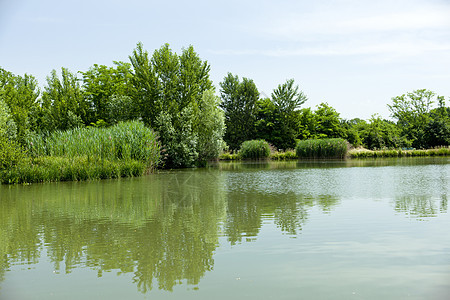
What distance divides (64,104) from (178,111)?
12.2 metres

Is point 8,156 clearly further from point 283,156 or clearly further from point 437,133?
point 437,133

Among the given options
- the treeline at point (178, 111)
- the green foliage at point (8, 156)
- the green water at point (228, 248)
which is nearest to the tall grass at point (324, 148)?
the treeline at point (178, 111)

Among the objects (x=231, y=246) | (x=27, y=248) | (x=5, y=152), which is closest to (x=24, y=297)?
(x=27, y=248)

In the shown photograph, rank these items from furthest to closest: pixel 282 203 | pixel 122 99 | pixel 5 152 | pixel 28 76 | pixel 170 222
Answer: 1. pixel 28 76
2. pixel 122 99
3. pixel 5 152
4. pixel 282 203
5. pixel 170 222

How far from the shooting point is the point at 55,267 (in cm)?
538

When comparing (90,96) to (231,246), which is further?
(90,96)

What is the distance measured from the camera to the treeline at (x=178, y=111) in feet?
97.4

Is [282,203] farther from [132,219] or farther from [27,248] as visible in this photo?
[27,248]

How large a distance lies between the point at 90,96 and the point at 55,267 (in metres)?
36.6

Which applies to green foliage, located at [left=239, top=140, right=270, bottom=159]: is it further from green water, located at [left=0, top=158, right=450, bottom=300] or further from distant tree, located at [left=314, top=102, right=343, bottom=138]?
green water, located at [left=0, top=158, right=450, bottom=300]

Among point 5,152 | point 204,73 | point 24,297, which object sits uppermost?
point 204,73


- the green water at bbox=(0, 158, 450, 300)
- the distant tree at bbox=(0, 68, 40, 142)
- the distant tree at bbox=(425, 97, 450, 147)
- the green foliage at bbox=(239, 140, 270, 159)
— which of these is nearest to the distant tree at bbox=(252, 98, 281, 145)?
the green foliage at bbox=(239, 140, 270, 159)

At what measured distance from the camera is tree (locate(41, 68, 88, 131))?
35.2m

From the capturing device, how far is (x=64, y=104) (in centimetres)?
3550
